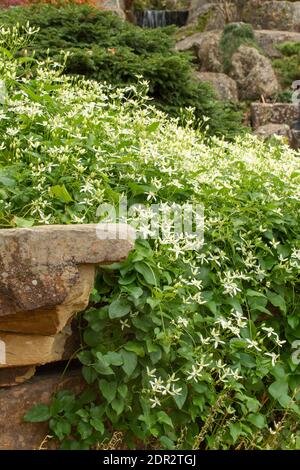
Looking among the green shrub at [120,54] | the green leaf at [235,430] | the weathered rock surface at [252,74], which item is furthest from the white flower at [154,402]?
the weathered rock surface at [252,74]

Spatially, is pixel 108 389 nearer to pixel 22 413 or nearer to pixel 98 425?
pixel 98 425

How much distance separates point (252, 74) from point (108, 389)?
47.3ft

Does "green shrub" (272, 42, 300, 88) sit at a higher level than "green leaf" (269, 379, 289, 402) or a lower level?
lower

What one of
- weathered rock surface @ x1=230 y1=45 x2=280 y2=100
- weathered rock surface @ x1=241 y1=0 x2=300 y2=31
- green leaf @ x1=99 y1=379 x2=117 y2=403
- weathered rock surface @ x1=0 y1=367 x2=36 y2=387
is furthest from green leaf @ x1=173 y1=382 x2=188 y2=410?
weathered rock surface @ x1=241 y1=0 x2=300 y2=31

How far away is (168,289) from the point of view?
9.53 ft

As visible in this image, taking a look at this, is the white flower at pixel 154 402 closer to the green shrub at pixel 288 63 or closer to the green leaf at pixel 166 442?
the green leaf at pixel 166 442

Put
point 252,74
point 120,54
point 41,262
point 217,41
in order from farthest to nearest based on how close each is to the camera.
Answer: point 217,41, point 252,74, point 120,54, point 41,262

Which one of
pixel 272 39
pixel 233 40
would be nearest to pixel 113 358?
pixel 233 40

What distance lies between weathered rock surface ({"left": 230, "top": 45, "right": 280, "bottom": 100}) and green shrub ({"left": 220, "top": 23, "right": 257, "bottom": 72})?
0.44ft

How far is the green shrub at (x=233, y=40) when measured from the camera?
16.7 m

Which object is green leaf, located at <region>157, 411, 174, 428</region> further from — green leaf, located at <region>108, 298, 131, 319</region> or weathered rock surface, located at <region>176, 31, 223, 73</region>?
weathered rock surface, located at <region>176, 31, 223, 73</region>

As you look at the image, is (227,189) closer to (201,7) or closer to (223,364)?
(223,364)

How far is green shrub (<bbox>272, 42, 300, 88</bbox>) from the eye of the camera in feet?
57.0

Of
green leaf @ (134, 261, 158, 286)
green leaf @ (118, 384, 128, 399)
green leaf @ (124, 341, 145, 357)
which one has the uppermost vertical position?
green leaf @ (134, 261, 158, 286)
